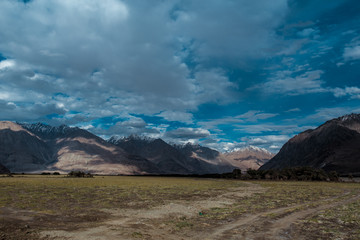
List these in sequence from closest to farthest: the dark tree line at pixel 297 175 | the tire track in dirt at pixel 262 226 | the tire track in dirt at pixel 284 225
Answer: the tire track in dirt at pixel 262 226
the tire track in dirt at pixel 284 225
the dark tree line at pixel 297 175

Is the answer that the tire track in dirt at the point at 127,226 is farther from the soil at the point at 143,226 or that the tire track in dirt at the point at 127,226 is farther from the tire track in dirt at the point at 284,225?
the tire track in dirt at the point at 284,225

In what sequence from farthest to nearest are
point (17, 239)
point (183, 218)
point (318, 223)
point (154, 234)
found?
point (183, 218) → point (318, 223) → point (154, 234) → point (17, 239)

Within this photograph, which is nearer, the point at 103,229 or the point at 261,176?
the point at 103,229

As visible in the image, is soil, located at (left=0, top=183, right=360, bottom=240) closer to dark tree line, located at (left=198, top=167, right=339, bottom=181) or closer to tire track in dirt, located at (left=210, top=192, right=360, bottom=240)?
tire track in dirt, located at (left=210, top=192, right=360, bottom=240)

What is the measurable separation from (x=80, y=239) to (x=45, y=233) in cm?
280

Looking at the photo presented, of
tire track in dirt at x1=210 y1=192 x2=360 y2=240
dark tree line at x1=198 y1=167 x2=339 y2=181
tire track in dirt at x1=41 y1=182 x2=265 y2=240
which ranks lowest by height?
tire track in dirt at x1=41 y1=182 x2=265 y2=240

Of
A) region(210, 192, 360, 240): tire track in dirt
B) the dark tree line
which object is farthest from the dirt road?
the dark tree line

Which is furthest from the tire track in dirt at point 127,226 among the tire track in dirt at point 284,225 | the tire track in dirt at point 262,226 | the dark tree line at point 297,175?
the dark tree line at point 297,175

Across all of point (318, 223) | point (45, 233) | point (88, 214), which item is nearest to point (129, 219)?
point (88, 214)

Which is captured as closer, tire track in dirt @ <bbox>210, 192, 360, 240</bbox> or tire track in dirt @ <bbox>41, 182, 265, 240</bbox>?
tire track in dirt @ <bbox>41, 182, 265, 240</bbox>

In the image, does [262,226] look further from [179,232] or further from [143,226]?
[143,226]

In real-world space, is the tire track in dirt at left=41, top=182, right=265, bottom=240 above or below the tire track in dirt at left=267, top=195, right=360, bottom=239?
below

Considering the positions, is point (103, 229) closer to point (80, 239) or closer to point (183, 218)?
point (80, 239)

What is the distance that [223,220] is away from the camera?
2188cm
